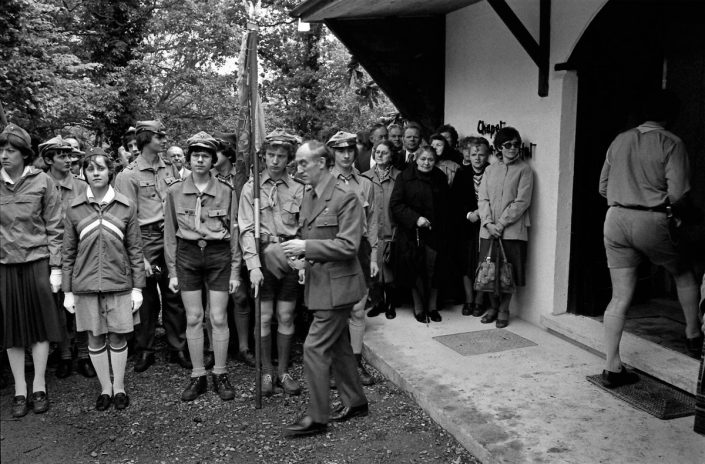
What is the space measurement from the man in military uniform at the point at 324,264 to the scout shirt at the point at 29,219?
211 centimetres

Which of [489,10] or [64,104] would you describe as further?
[64,104]

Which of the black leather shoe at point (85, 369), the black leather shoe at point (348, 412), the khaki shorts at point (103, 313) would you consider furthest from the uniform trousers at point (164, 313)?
the black leather shoe at point (348, 412)

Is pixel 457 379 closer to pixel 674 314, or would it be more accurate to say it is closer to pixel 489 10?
pixel 674 314

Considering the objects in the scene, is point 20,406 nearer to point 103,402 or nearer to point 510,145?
point 103,402

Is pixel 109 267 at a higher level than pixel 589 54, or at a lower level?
lower

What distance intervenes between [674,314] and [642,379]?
56.4 inches

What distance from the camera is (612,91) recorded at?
573 cm

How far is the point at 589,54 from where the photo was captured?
5621 mm

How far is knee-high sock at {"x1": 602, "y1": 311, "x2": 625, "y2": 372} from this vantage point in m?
4.50

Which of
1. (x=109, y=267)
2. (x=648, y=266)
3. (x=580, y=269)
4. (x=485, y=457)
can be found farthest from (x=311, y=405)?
(x=648, y=266)

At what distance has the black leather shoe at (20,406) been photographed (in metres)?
4.79

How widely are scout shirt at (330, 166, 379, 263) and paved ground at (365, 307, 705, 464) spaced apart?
1010mm

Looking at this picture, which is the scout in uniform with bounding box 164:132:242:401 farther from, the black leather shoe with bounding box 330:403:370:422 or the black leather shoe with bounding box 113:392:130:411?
the black leather shoe with bounding box 330:403:370:422

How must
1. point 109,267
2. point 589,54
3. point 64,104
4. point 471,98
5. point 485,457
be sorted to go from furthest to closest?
point 64,104 < point 471,98 < point 589,54 < point 109,267 < point 485,457
